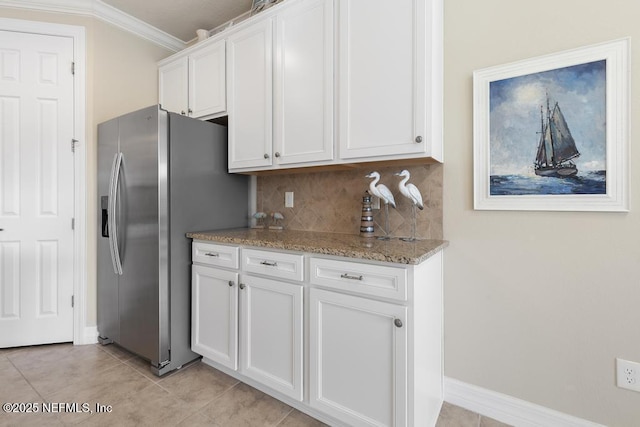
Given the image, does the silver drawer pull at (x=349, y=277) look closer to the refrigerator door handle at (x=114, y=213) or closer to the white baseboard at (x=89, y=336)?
the refrigerator door handle at (x=114, y=213)

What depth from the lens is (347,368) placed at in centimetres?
143

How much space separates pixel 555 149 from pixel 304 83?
140cm

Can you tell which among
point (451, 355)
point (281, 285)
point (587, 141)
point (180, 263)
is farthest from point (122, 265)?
point (587, 141)

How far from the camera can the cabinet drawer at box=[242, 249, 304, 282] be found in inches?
62.4

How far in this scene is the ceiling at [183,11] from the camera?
245 cm

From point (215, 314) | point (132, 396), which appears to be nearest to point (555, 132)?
point (215, 314)

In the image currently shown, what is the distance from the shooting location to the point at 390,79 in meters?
1.59

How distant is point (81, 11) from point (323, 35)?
2138 millimetres

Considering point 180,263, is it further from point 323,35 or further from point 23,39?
point 23,39

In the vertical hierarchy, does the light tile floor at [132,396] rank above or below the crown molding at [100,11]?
below

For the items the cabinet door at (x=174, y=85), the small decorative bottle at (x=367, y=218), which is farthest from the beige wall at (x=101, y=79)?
the small decorative bottle at (x=367, y=218)

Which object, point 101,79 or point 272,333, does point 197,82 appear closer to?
point 101,79

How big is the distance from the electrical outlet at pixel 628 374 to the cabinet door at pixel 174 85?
316 cm

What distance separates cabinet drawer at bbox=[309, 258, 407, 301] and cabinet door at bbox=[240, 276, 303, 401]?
0.17 meters
